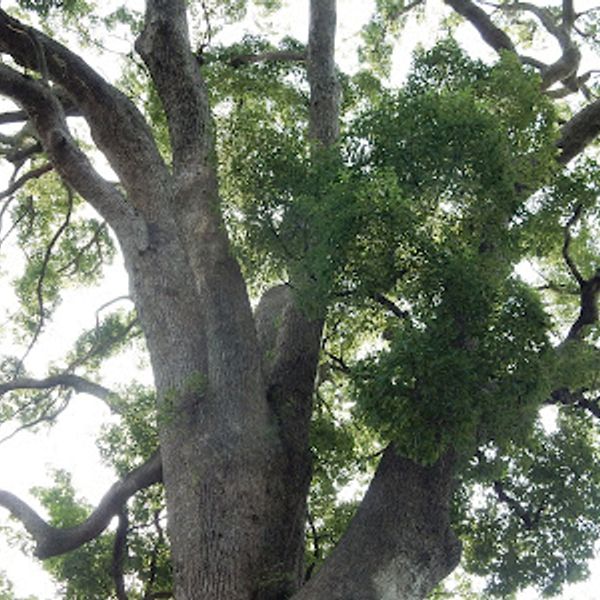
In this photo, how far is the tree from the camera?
5.34m

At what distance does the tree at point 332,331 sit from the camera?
5344 mm

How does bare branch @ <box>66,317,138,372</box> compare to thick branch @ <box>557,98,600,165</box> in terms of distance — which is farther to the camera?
bare branch @ <box>66,317,138,372</box>

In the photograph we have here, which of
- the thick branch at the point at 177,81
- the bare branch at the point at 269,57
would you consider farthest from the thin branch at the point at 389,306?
the bare branch at the point at 269,57

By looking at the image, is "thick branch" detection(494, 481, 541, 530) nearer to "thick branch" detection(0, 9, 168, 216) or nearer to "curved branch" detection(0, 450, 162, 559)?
"curved branch" detection(0, 450, 162, 559)

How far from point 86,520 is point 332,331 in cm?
A: 265

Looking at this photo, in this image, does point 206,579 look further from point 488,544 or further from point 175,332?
point 488,544

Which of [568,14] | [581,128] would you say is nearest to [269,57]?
[581,128]

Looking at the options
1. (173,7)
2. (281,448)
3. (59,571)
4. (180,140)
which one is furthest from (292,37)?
(59,571)

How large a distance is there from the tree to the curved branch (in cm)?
2

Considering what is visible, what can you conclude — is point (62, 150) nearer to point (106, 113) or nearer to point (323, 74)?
point (106, 113)

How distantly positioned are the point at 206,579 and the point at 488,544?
2762 mm

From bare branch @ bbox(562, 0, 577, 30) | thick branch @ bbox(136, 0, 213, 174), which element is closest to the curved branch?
thick branch @ bbox(136, 0, 213, 174)

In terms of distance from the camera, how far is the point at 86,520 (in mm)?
6656

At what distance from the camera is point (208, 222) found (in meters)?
6.70
